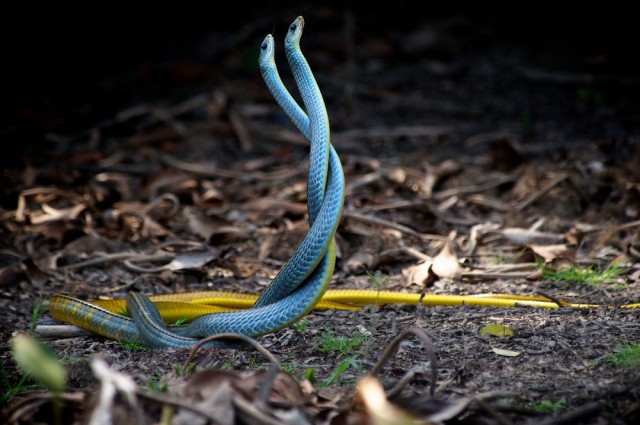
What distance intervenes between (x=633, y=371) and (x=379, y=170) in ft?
12.7

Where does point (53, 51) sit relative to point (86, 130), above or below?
above

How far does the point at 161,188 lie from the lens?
6.30 metres

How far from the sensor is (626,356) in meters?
2.85

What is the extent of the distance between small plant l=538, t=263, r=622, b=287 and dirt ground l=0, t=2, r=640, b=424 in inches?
0.9

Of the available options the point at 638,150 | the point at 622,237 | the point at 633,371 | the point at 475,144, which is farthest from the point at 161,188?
the point at 633,371

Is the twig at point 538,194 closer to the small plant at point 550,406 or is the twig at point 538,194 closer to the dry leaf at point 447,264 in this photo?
the dry leaf at point 447,264

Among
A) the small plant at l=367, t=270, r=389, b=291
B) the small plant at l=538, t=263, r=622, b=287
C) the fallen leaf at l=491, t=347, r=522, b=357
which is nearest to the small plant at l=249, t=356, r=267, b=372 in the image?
the fallen leaf at l=491, t=347, r=522, b=357

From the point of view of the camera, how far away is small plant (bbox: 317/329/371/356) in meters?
3.14

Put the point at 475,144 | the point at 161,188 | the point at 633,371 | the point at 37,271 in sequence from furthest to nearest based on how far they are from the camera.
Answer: the point at 475,144 → the point at 161,188 → the point at 37,271 → the point at 633,371

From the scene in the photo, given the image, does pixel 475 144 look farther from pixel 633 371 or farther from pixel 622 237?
pixel 633 371

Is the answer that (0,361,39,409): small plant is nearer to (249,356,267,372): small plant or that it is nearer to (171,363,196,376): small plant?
(171,363,196,376): small plant

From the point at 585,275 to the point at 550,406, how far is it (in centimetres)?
174

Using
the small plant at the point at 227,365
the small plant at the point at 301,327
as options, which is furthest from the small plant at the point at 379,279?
the small plant at the point at 227,365

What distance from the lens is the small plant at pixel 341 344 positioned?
10.3 feet
